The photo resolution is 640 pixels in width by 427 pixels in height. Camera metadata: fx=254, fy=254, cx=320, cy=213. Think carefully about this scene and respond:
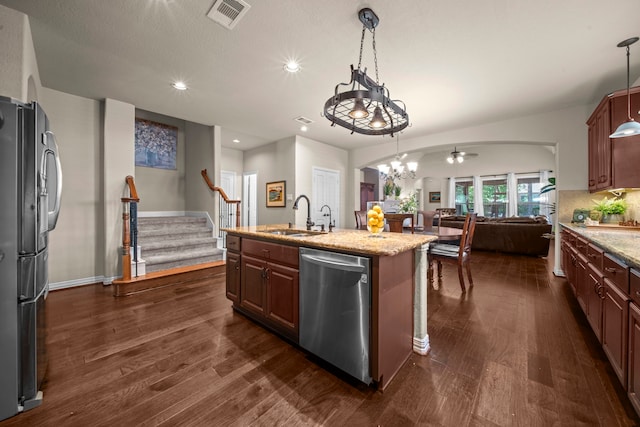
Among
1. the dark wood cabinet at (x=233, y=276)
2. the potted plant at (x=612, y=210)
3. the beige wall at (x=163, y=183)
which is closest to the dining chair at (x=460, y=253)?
the potted plant at (x=612, y=210)

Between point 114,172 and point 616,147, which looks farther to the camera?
point 114,172

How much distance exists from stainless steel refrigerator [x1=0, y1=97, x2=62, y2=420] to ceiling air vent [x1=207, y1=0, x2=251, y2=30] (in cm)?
145

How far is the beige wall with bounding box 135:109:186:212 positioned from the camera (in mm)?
5556

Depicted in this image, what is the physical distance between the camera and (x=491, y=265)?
4.80 metres

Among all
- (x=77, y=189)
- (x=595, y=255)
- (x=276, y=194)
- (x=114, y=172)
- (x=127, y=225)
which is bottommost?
(x=595, y=255)

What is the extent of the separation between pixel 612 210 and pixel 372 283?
13.0 feet

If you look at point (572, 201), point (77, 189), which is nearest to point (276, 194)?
point (77, 189)

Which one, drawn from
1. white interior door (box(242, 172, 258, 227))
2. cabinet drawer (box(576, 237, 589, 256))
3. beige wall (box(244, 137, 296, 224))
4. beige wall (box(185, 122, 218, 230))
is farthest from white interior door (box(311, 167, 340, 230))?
cabinet drawer (box(576, 237, 589, 256))

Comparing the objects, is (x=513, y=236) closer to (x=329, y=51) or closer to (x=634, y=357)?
(x=634, y=357)

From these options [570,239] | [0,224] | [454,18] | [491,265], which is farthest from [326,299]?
[491,265]

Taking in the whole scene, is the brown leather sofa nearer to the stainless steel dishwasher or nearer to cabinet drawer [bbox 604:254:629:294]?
cabinet drawer [bbox 604:254:629:294]

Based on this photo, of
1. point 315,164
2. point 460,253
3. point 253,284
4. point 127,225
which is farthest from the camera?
point 315,164

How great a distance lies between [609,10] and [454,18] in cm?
120

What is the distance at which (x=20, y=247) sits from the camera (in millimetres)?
1406
